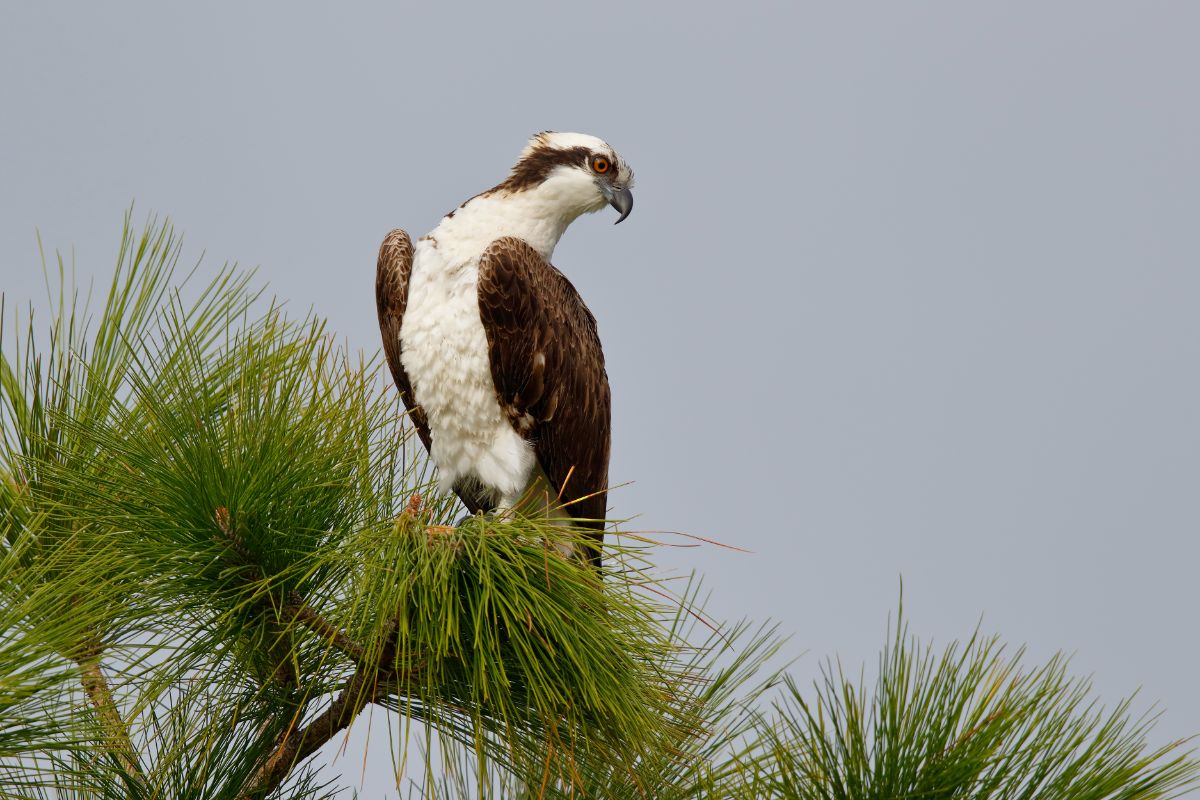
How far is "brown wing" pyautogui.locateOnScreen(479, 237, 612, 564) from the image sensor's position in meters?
4.55

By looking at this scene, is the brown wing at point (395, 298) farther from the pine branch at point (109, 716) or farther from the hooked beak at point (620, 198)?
the pine branch at point (109, 716)

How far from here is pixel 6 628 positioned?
2873 mm

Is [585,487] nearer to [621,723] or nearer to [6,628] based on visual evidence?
[621,723]

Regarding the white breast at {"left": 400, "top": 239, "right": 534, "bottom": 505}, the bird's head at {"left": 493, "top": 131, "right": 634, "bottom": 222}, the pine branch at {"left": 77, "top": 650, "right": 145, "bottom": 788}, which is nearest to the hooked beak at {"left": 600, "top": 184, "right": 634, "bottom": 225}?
the bird's head at {"left": 493, "top": 131, "right": 634, "bottom": 222}

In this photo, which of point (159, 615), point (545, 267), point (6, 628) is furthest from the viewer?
point (545, 267)

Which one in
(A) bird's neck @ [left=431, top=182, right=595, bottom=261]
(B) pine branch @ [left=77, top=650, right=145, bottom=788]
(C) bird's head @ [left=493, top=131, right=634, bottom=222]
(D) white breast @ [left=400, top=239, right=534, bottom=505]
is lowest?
(B) pine branch @ [left=77, top=650, right=145, bottom=788]

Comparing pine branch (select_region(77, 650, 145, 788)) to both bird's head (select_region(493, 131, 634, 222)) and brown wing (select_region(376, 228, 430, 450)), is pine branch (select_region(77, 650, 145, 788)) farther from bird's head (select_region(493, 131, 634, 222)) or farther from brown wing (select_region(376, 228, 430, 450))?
bird's head (select_region(493, 131, 634, 222))

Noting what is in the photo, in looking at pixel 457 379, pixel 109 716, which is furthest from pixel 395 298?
pixel 109 716

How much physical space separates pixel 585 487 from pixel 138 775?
1.89m

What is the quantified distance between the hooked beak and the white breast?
0.66 meters

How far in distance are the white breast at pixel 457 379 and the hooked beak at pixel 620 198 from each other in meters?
0.66

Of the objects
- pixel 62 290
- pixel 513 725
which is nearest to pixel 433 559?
pixel 513 725

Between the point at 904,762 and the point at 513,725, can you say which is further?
the point at 513,725

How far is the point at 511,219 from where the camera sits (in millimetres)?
4863
